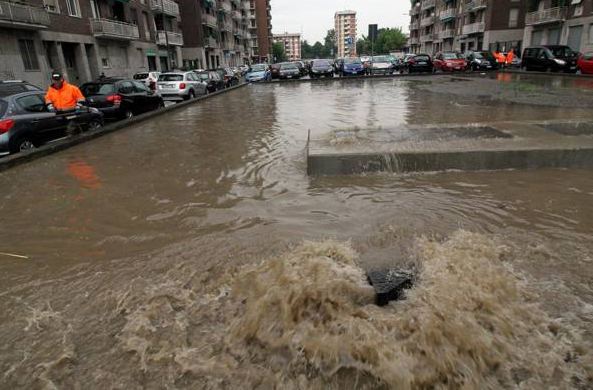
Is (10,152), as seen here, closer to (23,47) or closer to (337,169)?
(337,169)

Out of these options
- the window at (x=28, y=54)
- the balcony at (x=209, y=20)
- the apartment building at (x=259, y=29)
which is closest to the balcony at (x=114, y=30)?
the window at (x=28, y=54)

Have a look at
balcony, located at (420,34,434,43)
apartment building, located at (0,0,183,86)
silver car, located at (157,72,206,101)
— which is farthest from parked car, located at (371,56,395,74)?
balcony, located at (420,34,434,43)

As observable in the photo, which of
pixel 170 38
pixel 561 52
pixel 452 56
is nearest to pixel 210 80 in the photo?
pixel 452 56

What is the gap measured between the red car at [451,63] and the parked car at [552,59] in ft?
15.4

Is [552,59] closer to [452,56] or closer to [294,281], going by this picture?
[452,56]

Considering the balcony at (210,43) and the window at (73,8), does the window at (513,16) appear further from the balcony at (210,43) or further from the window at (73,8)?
the window at (73,8)

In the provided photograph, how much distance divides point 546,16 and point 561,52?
15456mm

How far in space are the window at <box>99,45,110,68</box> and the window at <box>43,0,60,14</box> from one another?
4.89 meters

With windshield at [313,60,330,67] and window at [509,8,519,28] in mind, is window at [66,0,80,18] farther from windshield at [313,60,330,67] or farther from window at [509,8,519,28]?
window at [509,8,519,28]

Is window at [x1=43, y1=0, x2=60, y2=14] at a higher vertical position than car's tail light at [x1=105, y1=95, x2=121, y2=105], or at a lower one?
higher

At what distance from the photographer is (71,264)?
3.87 m

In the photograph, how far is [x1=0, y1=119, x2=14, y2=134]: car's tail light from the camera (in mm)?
7777

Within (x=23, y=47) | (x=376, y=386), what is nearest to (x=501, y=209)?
(x=376, y=386)

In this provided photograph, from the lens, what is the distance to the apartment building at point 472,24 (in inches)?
1893
